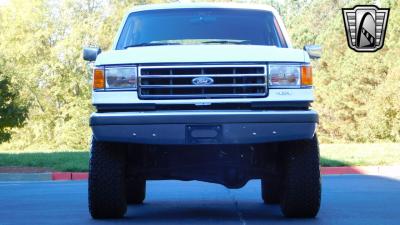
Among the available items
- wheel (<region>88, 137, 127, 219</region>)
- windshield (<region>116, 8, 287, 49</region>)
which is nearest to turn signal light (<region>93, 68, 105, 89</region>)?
wheel (<region>88, 137, 127, 219</region>)

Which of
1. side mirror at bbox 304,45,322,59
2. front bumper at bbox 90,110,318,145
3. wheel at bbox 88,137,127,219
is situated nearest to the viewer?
front bumper at bbox 90,110,318,145

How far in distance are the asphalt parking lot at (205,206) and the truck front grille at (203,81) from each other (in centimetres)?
124

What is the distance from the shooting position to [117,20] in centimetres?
5234

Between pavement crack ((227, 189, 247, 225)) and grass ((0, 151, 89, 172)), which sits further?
grass ((0, 151, 89, 172))

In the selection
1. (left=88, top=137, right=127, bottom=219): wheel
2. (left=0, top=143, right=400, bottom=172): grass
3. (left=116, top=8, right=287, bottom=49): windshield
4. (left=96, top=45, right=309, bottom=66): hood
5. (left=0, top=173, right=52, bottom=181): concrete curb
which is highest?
(left=116, top=8, right=287, bottom=49): windshield

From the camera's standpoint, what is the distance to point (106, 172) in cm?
780

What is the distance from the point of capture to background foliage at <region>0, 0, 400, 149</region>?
49.9m

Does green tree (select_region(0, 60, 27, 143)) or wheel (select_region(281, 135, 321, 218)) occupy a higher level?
wheel (select_region(281, 135, 321, 218))

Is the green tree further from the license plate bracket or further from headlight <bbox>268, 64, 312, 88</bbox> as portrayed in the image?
the license plate bracket

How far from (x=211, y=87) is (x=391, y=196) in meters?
4.88

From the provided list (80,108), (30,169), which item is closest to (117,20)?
(80,108)

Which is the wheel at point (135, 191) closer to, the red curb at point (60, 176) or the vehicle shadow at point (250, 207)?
the vehicle shadow at point (250, 207)

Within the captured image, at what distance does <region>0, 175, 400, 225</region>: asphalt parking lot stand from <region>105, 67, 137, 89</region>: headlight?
1294 mm
